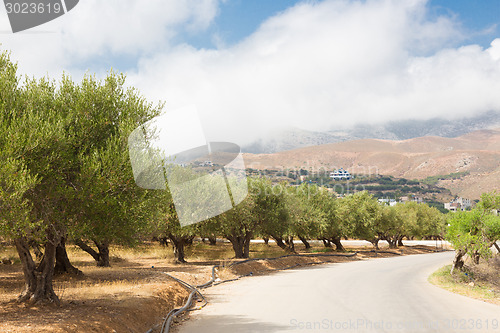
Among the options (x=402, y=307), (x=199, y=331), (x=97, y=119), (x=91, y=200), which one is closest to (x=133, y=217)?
(x=91, y=200)

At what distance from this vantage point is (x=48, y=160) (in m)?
12.1

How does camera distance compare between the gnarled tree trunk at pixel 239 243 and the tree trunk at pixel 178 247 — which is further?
the gnarled tree trunk at pixel 239 243

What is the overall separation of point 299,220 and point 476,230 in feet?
81.4

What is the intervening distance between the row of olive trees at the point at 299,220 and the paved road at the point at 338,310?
12.0m

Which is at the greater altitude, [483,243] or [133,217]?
[133,217]

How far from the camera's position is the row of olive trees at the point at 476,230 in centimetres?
3033

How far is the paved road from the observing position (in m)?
13.2

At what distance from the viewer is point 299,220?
54.0 m

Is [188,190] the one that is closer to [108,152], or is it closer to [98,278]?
[98,278]

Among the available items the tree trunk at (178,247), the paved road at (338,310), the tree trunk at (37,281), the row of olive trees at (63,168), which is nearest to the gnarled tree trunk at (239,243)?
the tree trunk at (178,247)

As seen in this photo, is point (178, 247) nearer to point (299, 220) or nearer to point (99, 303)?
point (299, 220)

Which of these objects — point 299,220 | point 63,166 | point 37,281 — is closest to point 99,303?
point 37,281

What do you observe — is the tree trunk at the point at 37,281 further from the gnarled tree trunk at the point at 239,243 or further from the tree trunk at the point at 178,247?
the gnarled tree trunk at the point at 239,243

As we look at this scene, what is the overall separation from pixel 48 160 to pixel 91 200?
5.92 ft
